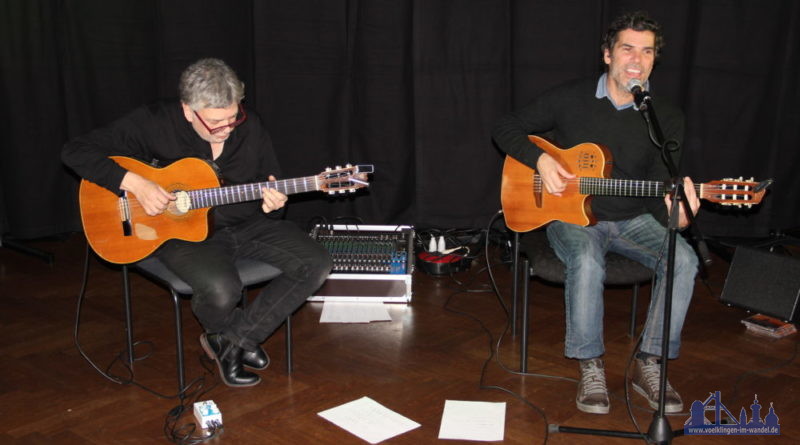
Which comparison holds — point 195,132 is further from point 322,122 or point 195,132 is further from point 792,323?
point 792,323

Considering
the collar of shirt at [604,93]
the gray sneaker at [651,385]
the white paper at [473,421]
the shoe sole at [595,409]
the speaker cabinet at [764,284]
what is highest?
the collar of shirt at [604,93]

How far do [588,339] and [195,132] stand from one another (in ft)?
5.53

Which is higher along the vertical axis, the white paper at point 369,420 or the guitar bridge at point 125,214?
the guitar bridge at point 125,214

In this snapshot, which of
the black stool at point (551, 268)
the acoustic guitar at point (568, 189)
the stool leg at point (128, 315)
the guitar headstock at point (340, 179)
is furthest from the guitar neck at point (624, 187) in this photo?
the stool leg at point (128, 315)

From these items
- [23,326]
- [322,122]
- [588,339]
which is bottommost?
[23,326]

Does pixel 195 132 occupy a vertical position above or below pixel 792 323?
above

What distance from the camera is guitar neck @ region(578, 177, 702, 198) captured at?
9.13 ft

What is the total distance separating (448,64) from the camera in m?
4.55

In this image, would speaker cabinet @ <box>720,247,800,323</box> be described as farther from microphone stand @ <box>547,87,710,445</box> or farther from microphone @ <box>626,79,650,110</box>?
microphone @ <box>626,79,650,110</box>

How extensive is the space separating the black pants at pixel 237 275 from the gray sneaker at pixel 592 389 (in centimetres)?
106

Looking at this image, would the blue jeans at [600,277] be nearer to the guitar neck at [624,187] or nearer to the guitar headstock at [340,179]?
the guitar neck at [624,187]

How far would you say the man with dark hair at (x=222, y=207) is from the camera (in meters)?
2.78

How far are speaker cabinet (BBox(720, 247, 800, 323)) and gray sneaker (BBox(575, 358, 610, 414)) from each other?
3.51 feet

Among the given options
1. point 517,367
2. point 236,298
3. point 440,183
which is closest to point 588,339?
point 517,367
